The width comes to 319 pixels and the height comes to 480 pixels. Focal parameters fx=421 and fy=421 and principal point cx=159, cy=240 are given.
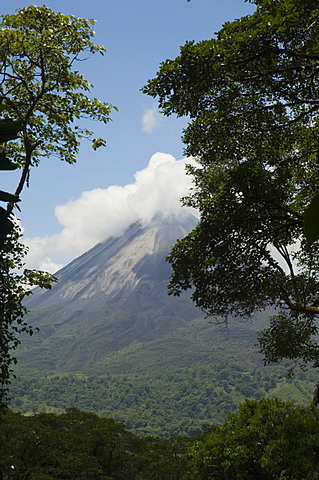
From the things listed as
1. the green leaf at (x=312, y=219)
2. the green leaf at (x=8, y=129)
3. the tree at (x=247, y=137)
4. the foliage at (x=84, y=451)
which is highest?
the tree at (x=247, y=137)

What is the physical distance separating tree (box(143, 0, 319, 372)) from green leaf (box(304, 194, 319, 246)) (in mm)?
7222

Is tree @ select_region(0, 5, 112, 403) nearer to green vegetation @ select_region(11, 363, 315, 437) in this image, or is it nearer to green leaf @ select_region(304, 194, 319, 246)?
green leaf @ select_region(304, 194, 319, 246)

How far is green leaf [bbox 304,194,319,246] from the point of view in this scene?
20.3 inches

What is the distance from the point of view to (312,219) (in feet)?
1.74

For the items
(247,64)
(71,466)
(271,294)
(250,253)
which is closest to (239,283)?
(250,253)

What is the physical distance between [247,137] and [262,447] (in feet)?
26.7

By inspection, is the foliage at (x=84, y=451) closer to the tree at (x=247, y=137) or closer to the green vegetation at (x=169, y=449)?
the green vegetation at (x=169, y=449)

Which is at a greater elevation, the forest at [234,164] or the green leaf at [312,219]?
the forest at [234,164]

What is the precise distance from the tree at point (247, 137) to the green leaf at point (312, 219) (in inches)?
284

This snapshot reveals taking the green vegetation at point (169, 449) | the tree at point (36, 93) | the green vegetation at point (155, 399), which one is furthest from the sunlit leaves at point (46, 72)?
the green vegetation at point (155, 399)

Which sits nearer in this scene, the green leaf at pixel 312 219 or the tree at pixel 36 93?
the green leaf at pixel 312 219

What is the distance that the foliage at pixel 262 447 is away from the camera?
33.2ft

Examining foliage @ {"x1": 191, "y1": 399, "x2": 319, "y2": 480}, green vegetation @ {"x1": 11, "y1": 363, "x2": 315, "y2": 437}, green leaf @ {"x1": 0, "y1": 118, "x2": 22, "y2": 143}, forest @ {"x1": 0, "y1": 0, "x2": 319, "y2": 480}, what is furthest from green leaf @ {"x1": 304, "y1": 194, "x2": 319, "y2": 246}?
green vegetation @ {"x1": 11, "y1": 363, "x2": 315, "y2": 437}

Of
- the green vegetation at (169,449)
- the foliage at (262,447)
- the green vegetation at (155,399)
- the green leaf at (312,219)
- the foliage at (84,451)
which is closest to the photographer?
the green leaf at (312,219)
